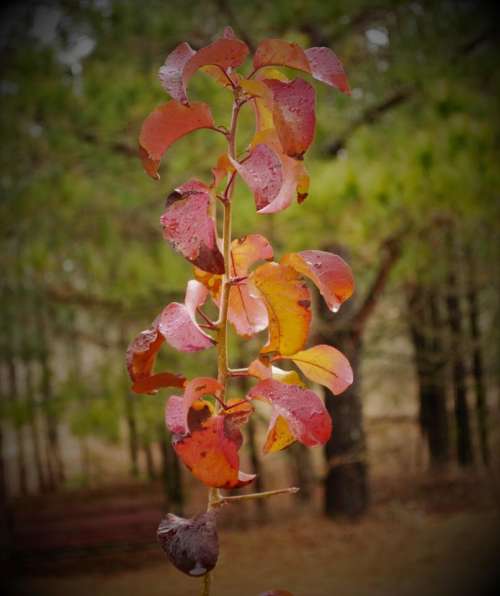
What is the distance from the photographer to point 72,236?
3.52 m

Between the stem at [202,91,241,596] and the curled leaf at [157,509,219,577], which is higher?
the stem at [202,91,241,596]

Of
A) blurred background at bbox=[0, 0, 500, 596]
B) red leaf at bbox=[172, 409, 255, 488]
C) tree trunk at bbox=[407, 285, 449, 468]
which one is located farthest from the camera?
tree trunk at bbox=[407, 285, 449, 468]

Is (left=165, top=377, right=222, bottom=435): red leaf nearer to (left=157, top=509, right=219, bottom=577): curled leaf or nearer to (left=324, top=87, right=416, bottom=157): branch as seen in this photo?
(left=157, top=509, right=219, bottom=577): curled leaf

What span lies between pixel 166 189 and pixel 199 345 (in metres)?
3.20

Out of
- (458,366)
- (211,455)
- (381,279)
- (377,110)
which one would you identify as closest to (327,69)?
(211,455)

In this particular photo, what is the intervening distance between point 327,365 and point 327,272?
0.20 ft

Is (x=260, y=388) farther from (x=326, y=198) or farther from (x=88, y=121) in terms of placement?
(x=88, y=121)

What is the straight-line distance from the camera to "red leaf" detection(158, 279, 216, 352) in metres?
0.35

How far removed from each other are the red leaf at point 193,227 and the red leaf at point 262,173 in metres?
0.03

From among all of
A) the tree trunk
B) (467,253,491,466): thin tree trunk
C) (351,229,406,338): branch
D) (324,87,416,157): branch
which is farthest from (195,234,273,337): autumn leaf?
(467,253,491,466): thin tree trunk

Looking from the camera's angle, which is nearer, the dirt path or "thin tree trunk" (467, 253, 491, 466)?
the dirt path

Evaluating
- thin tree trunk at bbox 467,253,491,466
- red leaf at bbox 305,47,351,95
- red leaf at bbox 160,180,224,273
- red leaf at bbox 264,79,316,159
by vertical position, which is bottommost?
thin tree trunk at bbox 467,253,491,466

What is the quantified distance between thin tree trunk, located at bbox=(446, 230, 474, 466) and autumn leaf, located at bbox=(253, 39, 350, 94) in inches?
184

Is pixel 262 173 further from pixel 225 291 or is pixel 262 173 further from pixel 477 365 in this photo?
pixel 477 365
